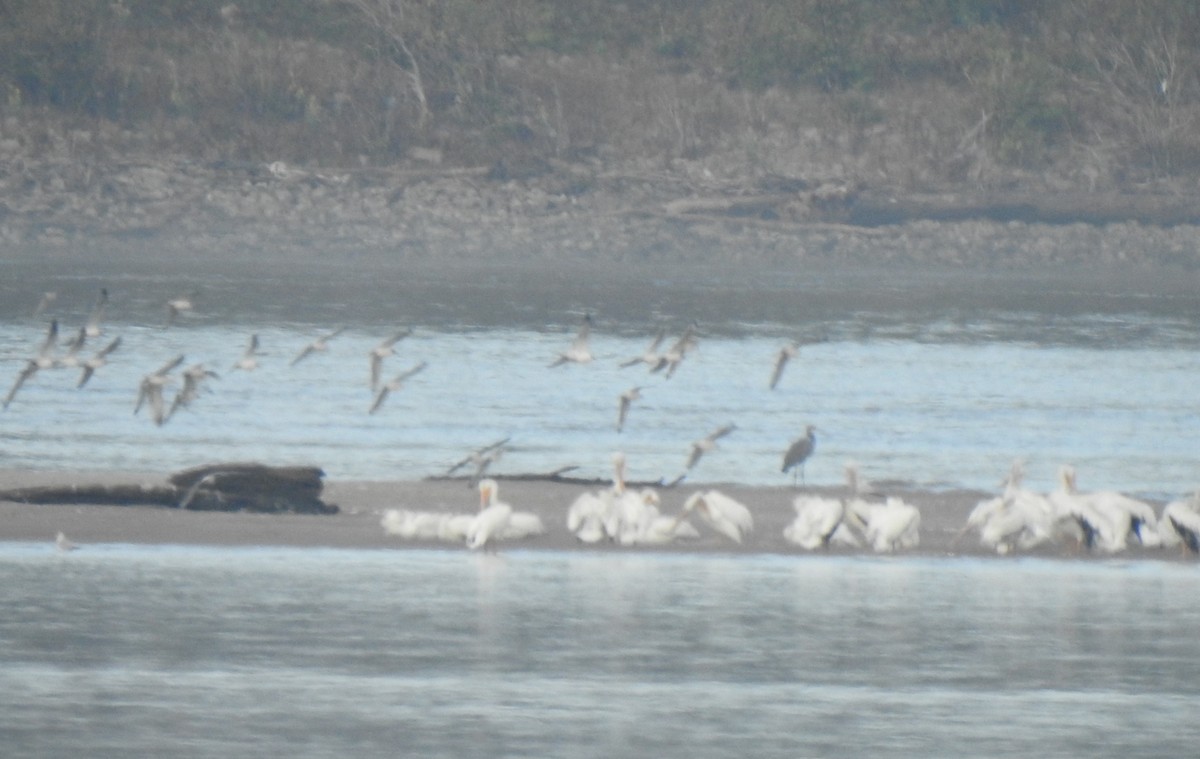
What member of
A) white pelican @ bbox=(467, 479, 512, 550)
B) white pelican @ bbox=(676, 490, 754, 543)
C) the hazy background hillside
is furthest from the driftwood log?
the hazy background hillside

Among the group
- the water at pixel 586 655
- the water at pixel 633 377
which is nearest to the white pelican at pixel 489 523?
the water at pixel 586 655

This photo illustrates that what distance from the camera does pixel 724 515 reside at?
1695 centimetres

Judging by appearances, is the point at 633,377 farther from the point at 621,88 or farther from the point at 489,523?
the point at 621,88

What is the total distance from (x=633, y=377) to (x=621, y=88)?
102 ft

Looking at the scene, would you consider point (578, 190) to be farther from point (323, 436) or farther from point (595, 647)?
point (595, 647)

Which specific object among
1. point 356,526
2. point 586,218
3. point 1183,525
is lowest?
point 356,526

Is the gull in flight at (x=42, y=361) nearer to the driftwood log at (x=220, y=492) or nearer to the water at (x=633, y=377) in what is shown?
the water at (x=633, y=377)

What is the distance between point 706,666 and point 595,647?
0.76m

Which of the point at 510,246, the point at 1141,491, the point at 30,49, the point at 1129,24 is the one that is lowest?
the point at 1141,491

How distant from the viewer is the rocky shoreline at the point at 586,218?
190 ft

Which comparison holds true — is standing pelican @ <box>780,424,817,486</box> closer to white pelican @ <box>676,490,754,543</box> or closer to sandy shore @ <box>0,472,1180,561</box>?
sandy shore @ <box>0,472,1180,561</box>

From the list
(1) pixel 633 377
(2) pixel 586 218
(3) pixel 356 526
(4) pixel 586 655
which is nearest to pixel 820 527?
(3) pixel 356 526

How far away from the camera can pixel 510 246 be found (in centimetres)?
5875

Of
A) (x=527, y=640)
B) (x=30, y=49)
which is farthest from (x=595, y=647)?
(x=30, y=49)
